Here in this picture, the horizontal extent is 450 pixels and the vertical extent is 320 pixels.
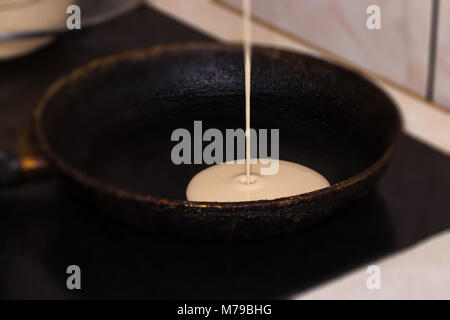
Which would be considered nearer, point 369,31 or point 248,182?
point 248,182

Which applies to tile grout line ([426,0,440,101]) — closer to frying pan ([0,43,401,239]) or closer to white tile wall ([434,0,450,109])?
white tile wall ([434,0,450,109])

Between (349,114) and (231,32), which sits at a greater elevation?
(231,32)

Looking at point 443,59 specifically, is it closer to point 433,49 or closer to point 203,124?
point 433,49

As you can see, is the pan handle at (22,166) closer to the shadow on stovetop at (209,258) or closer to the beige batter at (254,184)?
the shadow on stovetop at (209,258)

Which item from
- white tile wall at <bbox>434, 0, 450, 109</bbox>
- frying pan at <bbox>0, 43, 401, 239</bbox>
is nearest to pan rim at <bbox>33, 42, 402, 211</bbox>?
frying pan at <bbox>0, 43, 401, 239</bbox>

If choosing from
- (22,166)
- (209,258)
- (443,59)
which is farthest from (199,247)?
(443,59)
